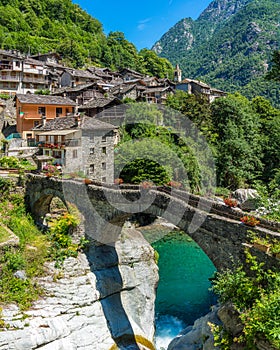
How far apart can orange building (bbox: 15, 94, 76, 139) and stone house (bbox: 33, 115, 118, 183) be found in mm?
3496

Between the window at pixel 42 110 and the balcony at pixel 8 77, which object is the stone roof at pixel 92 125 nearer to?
the window at pixel 42 110

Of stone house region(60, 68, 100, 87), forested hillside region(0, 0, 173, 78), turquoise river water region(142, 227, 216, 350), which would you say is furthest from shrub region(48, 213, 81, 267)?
forested hillside region(0, 0, 173, 78)

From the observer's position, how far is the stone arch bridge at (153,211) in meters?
11.5

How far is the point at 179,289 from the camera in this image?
76.8 feet

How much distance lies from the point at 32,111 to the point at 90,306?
29.6 metres

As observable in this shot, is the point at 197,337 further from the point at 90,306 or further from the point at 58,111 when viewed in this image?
the point at 58,111

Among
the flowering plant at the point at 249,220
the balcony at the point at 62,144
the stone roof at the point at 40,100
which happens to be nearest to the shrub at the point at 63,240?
A: the balcony at the point at 62,144

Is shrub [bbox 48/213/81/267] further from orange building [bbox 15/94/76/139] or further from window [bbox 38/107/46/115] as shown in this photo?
window [bbox 38/107/46/115]

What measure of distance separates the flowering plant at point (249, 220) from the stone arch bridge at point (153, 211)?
0.59 ft

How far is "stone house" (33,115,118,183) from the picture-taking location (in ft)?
104

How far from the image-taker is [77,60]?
86812mm

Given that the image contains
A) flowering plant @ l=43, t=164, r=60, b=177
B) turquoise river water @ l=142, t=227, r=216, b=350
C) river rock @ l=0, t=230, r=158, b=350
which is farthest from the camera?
flowering plant @ l=43, t=164, r=60, b=177

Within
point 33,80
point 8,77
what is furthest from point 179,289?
point 33,80

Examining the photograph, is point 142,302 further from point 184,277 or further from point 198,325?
point 184,277
